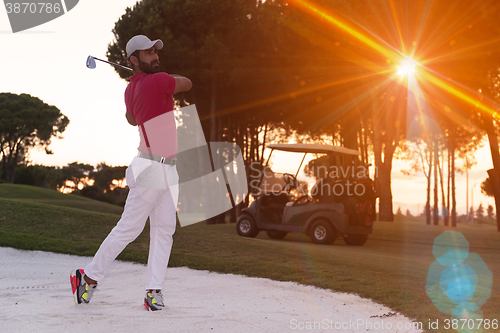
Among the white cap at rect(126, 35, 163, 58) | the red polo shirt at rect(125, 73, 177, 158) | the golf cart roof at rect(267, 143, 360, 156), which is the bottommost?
the red polo shirt at rect(125, 73, 177, 158)

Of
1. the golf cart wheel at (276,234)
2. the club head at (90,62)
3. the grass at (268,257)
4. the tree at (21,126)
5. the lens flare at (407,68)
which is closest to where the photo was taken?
the club head at (90,62)

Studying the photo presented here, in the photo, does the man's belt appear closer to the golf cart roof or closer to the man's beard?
the man's beard

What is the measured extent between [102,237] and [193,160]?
24.0 meters

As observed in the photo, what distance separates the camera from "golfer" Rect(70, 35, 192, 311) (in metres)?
3.54

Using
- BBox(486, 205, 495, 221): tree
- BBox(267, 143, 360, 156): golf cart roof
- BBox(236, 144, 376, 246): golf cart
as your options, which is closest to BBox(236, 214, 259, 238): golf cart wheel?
BBox(236, 144, 376, 246): golf cart

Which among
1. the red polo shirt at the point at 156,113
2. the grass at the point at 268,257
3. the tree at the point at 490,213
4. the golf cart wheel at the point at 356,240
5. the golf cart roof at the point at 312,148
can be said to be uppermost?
the tree at the point at 490,213

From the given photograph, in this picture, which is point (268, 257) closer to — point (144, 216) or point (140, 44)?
point (144, 216)

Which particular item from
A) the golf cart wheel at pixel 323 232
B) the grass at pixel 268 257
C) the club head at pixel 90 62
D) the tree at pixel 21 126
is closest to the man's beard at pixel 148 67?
the club head at pixel 90 62

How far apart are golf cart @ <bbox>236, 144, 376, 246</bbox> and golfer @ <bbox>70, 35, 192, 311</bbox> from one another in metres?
8.14

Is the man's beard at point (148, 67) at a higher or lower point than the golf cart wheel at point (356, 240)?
higher

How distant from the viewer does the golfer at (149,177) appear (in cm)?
354

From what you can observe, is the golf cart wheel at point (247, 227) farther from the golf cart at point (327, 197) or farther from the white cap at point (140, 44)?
the white cap at point (140, 44)

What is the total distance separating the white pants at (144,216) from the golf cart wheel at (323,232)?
840 cm

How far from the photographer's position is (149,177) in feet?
11.6
